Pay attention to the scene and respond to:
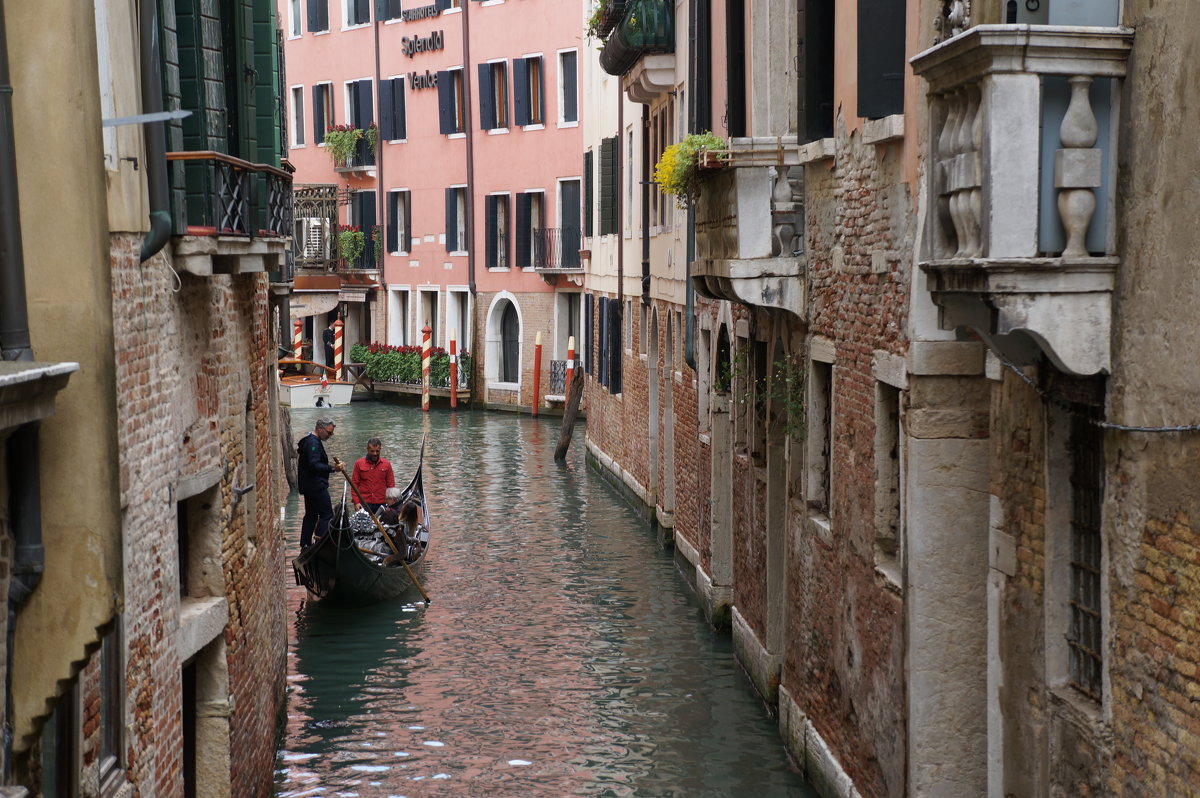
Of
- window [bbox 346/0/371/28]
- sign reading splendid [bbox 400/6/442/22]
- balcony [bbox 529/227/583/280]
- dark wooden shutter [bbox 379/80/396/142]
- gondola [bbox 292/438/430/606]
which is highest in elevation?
window [bbox 346/0/371/28]

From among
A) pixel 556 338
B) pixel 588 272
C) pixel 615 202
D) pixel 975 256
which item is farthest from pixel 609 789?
pixel 556 338

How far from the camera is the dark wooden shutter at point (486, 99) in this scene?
30.9 m

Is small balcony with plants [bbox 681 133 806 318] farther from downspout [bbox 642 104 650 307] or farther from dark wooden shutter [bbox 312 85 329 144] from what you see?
dark wooden shutter [bbox 312 85 329 144]

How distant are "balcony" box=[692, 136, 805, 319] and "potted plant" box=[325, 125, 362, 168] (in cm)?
2600

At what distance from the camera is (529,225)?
1189 inches

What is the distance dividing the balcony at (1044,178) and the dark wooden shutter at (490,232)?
26433mm

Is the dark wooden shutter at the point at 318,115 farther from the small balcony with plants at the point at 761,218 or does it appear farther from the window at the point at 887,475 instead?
the window at the point at 887,475

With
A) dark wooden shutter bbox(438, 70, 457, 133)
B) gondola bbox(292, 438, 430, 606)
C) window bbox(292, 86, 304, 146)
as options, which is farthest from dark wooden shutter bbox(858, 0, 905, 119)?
window bbox(292, 86, 304, 146)

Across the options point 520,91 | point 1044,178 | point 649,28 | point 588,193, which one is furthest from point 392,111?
point 1044,178

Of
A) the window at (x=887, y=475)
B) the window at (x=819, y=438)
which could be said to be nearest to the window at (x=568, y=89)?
the window at (x=819, y=438)

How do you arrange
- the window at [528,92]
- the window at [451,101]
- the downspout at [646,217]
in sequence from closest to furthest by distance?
1. the downspout at [646,217]
2. the window at [528,92]
3. the window at [451,101]

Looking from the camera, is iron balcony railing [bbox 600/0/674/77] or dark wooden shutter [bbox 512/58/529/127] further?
dark wooden shutter [bbox 512/58/529/127]

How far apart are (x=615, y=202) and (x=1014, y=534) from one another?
15.2m

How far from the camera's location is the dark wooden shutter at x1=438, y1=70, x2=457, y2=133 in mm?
31953
